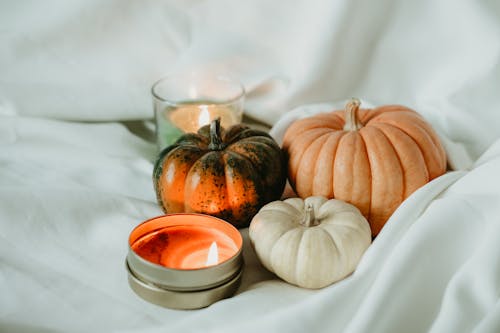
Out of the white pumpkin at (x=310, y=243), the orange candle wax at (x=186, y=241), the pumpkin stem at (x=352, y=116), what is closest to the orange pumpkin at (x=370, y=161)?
the pumpkin stem at (x=352, y=116)

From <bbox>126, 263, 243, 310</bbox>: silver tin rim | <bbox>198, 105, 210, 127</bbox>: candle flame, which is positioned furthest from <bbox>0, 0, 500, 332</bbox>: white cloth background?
<bbox>198, 105, 210, 127</bbox>: candle flame

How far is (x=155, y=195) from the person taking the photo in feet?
4.97

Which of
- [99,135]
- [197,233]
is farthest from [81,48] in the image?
[197,233]

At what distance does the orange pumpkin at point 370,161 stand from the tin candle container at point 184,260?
0.25 m

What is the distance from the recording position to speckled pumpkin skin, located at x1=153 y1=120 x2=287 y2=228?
4.27ft

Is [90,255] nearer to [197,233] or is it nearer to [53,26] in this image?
[197,233]

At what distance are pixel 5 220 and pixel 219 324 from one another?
1.71 feet

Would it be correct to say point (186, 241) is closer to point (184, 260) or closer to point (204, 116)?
point (184, 260)

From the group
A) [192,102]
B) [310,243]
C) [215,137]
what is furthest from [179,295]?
[192,102]

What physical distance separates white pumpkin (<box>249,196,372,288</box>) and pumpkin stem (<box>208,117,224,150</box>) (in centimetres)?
22

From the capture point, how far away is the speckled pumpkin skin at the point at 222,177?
4.27 ft

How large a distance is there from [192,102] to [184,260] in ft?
2.47

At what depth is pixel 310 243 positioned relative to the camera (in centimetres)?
112

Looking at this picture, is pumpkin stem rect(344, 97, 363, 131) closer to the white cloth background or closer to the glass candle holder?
the white cloth background
